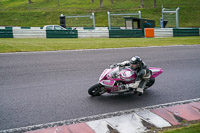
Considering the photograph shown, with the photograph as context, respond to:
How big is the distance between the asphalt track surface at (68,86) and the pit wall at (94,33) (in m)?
7.61

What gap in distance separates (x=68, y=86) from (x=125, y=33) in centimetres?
1577

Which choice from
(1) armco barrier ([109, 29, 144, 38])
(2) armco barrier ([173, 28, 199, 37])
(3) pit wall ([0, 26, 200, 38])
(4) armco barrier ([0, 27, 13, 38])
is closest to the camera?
(4) armco barrier ([0, 27, 13, 38])

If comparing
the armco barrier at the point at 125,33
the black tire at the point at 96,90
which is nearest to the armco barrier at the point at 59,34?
the armco barrier at the point at 125,33

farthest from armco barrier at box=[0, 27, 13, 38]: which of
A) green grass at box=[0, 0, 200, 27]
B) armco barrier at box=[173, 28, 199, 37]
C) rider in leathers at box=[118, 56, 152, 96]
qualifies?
green grass at box=[0, 0, 200, 27]

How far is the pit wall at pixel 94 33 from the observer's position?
2161 cm

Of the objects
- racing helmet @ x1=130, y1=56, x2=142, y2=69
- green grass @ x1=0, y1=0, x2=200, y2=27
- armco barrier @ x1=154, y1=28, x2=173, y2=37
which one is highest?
green grass @ x1=0, y1=0, x2=200, y2=27

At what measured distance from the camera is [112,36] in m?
23.8

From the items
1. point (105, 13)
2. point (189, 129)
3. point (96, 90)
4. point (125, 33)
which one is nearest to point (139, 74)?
point (96, 90)

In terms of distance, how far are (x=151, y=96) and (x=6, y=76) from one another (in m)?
5.46

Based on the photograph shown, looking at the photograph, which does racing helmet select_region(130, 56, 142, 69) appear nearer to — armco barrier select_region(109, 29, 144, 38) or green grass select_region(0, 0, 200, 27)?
armco barrier select_region(109, 29, 144, 38)

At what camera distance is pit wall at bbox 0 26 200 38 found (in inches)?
851

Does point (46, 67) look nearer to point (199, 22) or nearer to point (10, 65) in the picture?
point (10, 65)

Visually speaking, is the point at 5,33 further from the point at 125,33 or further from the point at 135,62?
the point at 135,62

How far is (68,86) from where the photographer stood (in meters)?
9.09
